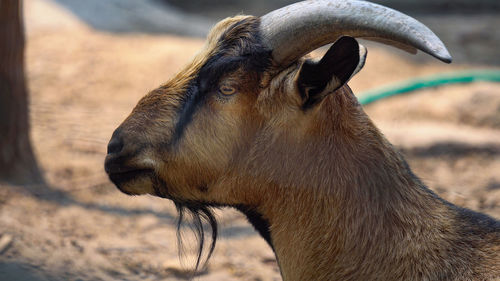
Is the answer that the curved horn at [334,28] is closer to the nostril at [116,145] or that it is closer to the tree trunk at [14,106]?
the nostril at [116,145]

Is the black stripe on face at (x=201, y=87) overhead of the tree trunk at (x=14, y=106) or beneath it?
overhead

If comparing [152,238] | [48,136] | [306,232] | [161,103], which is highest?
[161,103]

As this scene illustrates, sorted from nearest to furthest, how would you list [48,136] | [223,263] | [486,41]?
[223,263]
[48,136]
[486,41]

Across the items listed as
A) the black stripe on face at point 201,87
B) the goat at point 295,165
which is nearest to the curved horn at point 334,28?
the goat at point 295,165

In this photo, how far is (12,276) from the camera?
13.8ft

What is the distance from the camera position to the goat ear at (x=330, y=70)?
2980mm

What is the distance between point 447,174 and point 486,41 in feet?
21.6

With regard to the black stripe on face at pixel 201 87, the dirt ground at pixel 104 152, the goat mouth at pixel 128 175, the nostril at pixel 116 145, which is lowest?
the dirt ground at pixel 104 152

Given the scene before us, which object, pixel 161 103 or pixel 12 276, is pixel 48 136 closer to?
pixel 12 276

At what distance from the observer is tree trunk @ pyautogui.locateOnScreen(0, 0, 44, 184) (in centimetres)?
625

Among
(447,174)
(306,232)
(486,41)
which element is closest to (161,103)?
(306,232)

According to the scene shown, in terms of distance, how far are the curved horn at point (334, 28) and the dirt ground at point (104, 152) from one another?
2.35 m

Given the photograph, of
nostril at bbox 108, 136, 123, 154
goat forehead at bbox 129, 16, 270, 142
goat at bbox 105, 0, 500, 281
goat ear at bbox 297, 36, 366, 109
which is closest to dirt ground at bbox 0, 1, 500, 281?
nostril at bbox 108, 136, 123, 154

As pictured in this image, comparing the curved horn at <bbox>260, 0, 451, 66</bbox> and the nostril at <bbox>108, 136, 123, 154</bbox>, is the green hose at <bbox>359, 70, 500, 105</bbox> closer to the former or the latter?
the curved horn at <bbox>260, 0, 451, 66</bbox>
